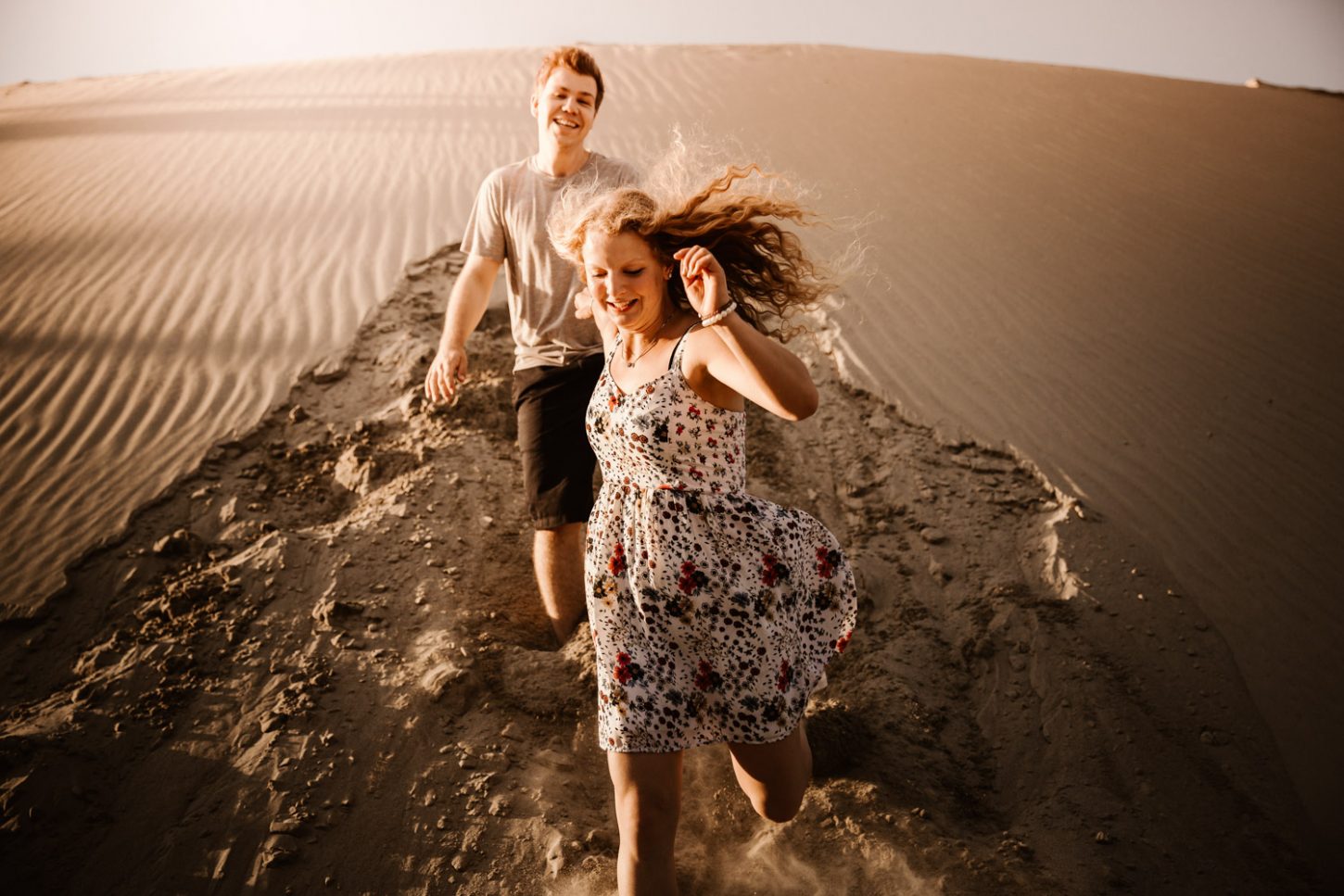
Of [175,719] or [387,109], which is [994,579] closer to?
[175,719]

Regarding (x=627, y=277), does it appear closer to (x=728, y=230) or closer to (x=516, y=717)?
(x=728, y=230)

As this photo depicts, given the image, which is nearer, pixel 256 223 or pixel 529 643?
pixel 529 643

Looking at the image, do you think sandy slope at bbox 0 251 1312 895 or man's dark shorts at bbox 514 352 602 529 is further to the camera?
man's dark shorts at bbox 514 352 602 529

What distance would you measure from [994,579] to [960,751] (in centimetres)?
84

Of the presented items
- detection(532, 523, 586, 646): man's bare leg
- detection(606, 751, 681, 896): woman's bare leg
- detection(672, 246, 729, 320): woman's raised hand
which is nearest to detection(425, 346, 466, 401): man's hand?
detection(532, 523, 586, 646): man's bare leg

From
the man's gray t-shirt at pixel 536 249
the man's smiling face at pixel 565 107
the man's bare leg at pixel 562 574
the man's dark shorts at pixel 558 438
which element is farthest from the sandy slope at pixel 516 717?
the man's smiling face at pixel 565 107

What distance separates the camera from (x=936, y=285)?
5570 mm

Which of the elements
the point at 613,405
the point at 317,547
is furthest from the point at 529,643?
the point at 613,405

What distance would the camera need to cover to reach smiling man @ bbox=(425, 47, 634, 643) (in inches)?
117

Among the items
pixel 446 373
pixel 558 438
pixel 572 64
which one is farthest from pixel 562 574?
pixel 572 64

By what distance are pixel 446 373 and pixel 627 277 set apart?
3.70 ft

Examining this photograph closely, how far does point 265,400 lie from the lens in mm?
4445

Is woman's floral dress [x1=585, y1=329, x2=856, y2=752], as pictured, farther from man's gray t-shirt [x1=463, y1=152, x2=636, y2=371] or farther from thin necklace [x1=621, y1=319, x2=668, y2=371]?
man's gray t-shirt [x1=463, y1=152, x2=636, y2=371]

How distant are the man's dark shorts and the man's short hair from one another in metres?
0.99
